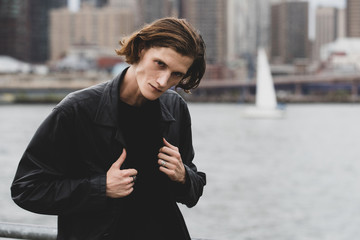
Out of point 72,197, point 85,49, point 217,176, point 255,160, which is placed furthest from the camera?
point 85,49

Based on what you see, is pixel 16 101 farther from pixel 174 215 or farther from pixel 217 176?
pixel 174 215

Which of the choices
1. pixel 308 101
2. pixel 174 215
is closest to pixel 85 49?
pixel 308 101

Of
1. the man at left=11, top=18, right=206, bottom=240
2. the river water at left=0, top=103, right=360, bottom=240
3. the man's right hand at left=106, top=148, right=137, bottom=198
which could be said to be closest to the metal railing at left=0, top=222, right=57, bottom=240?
the man at left=11, top=18, right=206, bottom=240

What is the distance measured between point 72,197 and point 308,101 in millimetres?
126174

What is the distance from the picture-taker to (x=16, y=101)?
112438mm

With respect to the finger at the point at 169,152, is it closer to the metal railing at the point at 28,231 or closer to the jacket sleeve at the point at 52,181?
the jacket sleeve at the point at 52,181

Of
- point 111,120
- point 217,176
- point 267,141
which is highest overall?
point 111,120

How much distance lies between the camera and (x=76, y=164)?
1.75m

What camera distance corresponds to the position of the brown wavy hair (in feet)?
5.52

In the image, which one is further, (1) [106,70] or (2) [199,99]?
(1) [106,70]

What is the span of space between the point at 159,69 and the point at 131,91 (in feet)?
0.39

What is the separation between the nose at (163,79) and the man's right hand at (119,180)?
0.20 meters

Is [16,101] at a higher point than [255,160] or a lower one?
lower

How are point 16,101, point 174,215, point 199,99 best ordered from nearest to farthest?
point 174,215 → point 16,101 → point 199,99
